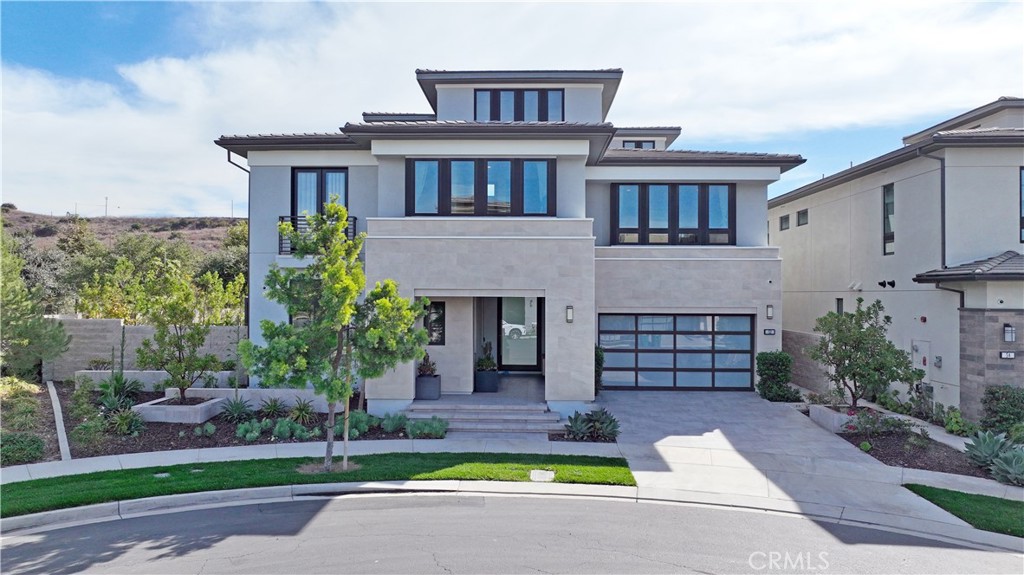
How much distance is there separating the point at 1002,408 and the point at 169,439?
18952mm

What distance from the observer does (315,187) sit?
17.2 m

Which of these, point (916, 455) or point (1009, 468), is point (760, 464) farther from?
point (1009, 468)

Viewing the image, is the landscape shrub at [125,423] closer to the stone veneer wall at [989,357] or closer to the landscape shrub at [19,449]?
the landscape shrub at [19,449]

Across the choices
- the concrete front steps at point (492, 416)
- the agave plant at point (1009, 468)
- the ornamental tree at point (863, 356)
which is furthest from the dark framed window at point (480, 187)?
the agave plant at point (1009, 468)

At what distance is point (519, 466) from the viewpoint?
415 inches

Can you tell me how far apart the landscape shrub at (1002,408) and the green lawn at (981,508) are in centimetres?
431

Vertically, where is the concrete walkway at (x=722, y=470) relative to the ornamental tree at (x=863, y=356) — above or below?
below

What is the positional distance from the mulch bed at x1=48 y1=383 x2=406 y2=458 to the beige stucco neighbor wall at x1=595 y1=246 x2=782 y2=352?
8256 mm

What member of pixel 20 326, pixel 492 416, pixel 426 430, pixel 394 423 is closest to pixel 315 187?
pixel 20 326

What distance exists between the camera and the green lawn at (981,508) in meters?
8.17

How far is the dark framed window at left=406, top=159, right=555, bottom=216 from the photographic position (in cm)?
1541

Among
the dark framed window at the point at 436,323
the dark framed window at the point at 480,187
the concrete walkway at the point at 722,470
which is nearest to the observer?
the concrete walkway at the point at 722,470

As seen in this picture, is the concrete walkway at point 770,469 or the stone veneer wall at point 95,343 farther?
the stone veneer wall at point 95,343

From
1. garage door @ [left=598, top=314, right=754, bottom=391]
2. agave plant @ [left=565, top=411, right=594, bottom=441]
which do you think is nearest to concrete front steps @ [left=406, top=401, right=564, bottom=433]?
agave plant @ [left=565, top=411, right=594, bottom=441]
